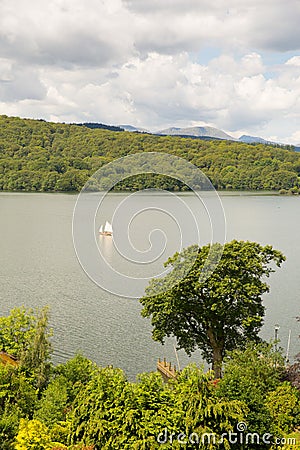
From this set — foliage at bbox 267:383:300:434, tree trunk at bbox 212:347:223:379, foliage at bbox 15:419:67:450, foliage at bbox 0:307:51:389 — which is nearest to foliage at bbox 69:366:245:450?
foliage at bbox 15:419:67:450

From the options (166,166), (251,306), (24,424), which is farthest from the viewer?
(251,306)

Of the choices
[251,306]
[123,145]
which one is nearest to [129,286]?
[251,306]

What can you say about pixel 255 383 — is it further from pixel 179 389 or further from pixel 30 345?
pixel 30 345

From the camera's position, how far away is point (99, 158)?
330ft

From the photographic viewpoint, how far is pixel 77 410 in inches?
352

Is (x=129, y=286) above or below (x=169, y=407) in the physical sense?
above

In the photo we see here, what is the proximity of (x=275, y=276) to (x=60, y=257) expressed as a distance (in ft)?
50.0

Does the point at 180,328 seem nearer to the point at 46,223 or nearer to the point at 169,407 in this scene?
the point at 169,407

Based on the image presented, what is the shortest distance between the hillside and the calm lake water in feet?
145

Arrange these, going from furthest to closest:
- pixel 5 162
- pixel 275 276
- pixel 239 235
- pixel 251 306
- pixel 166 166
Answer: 1. pixel 5 162
2. pixel 239 235
3. pixel 275 276
4. pixel 251 306
5. pixel 166 166

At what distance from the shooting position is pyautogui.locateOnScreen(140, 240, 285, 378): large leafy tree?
611 inches

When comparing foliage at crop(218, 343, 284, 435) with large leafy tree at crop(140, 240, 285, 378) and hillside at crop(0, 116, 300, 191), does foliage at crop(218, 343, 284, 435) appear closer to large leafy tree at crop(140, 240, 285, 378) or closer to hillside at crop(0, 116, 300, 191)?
large leafy tree at crop(140, 240, 285, 378)

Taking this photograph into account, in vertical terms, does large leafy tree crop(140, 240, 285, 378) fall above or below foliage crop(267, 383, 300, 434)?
above

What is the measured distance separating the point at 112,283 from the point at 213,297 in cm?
414
